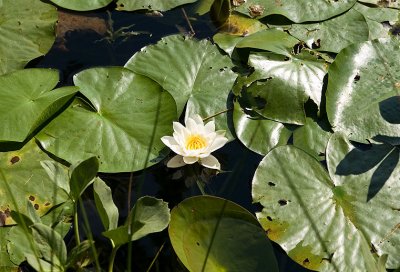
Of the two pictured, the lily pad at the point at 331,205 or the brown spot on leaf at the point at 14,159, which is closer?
the lily pad at the point at 331,205

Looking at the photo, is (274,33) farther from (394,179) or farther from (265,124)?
(394,179)

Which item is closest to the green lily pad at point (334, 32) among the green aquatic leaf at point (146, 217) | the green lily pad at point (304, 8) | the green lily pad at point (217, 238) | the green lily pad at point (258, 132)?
the green lily pad at point (304, 8)

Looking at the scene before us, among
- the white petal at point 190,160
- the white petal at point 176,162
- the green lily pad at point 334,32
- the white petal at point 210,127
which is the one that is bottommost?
the white petal at point 176,162

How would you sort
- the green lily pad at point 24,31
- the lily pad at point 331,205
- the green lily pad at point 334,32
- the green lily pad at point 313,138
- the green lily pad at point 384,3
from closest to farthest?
the lily pad at point 331,205
the green lily pad at point 313,138
the green lily pad at point 24,31
the green lily pad at point 334,32
the green lily pad at point 384,3

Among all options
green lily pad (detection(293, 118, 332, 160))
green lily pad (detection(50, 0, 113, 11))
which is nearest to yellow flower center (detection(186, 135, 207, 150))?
green lily pad (detection(293, 118, 332, 160))

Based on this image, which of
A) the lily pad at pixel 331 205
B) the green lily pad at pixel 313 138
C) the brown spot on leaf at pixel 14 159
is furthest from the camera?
the green lily pad at pixel 313 138

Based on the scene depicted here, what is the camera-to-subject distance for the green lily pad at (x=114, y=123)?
229cm

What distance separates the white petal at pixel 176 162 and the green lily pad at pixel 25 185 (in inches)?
15.9

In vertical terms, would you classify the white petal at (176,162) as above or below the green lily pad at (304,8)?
below

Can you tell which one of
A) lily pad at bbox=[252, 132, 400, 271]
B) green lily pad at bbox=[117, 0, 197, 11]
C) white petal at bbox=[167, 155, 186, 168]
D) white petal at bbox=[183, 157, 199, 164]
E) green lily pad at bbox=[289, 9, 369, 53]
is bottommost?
lily pad at bbox=[252, 132, 400, 271]

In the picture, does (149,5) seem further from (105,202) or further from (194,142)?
Result: (105,202)

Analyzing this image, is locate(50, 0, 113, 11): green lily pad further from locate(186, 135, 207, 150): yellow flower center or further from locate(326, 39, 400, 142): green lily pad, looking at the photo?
locate(326, 39, 400, 142): green lily pad

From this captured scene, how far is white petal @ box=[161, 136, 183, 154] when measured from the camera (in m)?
2.25

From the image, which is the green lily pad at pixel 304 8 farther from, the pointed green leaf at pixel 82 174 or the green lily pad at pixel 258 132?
the pointed green leaf at pixel 82 174
